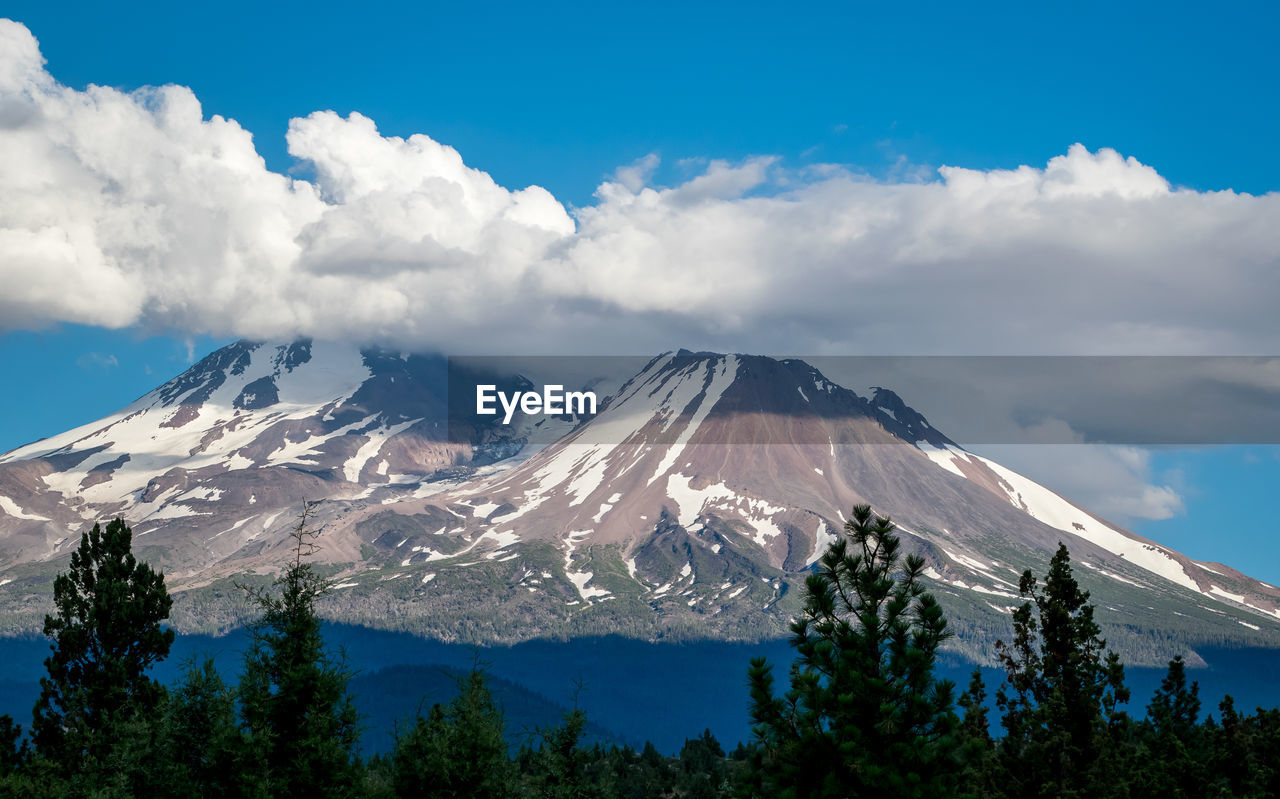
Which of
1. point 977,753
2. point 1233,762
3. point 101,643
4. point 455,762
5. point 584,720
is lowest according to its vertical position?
point 1233,762

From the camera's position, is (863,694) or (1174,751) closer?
(863,694)

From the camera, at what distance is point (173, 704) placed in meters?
38.7

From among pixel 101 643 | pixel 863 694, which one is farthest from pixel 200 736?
pixel 863 694

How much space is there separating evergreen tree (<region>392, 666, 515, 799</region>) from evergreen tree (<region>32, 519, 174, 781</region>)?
21.0 meters

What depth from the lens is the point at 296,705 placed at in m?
34.6

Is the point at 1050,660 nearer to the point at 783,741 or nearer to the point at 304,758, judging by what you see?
the point at 783,741

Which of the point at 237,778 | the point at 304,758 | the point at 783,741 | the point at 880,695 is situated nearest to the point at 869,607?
the point at 880,695

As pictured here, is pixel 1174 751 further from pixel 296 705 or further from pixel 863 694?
pixel 296 705

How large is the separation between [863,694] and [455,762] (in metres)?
14.1

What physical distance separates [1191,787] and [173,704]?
38.1 meters

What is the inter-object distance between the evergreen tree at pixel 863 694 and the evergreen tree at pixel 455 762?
10.7 metres

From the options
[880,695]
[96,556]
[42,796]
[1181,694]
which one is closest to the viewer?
[880,695]

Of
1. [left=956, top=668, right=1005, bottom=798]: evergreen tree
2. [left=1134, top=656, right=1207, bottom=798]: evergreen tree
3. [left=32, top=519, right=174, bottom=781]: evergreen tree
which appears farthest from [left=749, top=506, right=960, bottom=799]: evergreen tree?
[left=32, top=519, right=174, bottom=781]: evergreen tree

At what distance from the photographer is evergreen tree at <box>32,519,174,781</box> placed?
52.2 m
